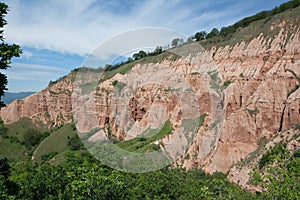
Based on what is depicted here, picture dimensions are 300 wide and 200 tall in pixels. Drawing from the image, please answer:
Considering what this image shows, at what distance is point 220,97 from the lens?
34781 mm

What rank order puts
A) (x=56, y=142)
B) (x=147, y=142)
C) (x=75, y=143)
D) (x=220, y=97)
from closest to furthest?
(x=220, y=97) < (x=147, y=142) < (x=75, y=143) < (x=56, y=142)

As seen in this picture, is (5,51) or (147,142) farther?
(147,142)

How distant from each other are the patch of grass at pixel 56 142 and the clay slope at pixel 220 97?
9067 millimetres

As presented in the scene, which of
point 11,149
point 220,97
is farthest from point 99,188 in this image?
point 11,149

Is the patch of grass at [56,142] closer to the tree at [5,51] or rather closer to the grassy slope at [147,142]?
the grassy slope at [147,142]

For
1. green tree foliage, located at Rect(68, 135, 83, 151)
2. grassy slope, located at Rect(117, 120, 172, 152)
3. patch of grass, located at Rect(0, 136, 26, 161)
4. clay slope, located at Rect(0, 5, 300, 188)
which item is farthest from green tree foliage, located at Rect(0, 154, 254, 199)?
patch of grass, located at Rect(0, 136, 26, 161)

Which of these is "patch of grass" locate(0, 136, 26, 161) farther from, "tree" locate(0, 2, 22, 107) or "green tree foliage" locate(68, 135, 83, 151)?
"tree" locate(0, 2, 22, 107)

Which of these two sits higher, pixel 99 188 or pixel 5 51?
pixel 5 51

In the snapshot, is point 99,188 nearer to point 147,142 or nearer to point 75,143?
point 147,142

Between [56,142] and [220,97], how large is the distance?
37146mm

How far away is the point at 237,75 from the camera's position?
36312mm

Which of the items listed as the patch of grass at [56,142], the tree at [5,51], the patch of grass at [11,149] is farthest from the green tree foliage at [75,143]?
the tree at [5,51]

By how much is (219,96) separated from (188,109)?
4.63m

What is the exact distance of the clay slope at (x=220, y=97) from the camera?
27.0 meters
